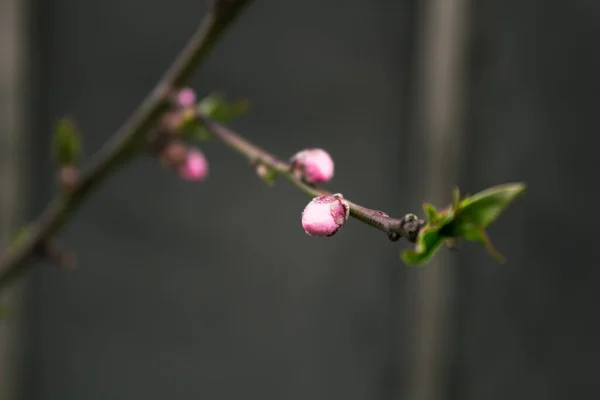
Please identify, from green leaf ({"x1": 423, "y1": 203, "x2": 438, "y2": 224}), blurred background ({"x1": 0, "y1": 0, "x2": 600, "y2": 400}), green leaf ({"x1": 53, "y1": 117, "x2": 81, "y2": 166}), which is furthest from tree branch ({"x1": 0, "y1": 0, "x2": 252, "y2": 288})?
blurred background ({"x1": 0, "y1": 0, "x2": 600, "y2": 400})

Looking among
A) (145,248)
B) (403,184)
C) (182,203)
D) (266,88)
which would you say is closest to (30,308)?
(145,248)

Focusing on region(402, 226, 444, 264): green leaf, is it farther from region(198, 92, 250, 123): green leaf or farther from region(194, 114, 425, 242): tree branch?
region(198, 92, 250, 123): green leaf

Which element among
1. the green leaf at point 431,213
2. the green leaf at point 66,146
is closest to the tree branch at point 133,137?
the green leaf at point 66,146

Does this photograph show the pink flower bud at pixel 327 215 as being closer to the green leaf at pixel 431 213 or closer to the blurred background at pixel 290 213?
the green leaf at pixel 431 213

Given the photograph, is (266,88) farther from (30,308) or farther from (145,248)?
(30,308)

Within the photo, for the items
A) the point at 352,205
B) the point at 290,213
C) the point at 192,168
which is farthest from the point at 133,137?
the point at 290,213

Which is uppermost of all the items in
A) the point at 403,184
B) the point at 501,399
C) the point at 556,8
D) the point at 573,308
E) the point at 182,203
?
the point at 556,8

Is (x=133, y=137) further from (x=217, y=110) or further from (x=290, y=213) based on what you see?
(x=290, y=213)
